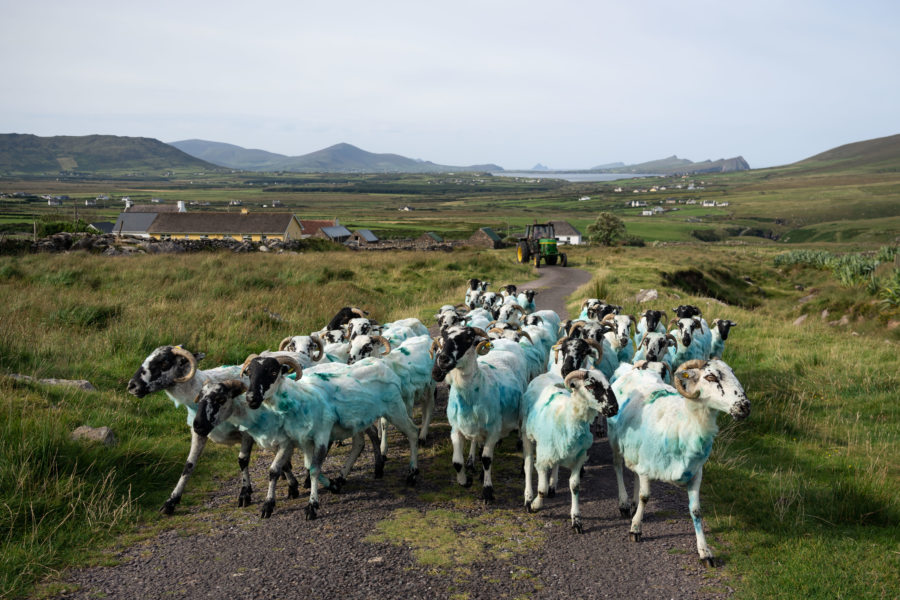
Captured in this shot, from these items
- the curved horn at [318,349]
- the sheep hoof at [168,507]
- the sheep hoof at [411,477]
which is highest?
the curved horn at [318,349]

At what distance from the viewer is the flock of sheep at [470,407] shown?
652cm

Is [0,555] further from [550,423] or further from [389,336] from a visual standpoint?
[389,336]

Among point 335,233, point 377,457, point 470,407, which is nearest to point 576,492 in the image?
point 470,407

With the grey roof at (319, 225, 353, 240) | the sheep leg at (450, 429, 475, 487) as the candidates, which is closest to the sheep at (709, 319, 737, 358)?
the sheep leg at (450, 429, 475, 487)

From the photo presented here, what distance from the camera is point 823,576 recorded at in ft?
19.2

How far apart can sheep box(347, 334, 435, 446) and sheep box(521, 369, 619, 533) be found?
222cm

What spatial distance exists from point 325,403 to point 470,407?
6.26 feet

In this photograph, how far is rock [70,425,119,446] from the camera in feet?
25.9

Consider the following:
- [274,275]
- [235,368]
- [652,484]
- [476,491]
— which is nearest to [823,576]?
[652,484]

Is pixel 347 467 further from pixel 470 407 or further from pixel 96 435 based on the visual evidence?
pixel 96 435

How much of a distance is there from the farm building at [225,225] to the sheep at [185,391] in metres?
73.3

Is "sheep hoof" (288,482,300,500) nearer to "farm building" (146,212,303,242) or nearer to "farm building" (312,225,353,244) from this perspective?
"farm building" (146,212,303,242)

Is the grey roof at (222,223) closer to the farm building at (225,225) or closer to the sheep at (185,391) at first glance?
the farm building at (225,225)

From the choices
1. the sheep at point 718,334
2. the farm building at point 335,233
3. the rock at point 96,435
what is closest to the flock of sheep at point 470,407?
the rock at point 96,435
